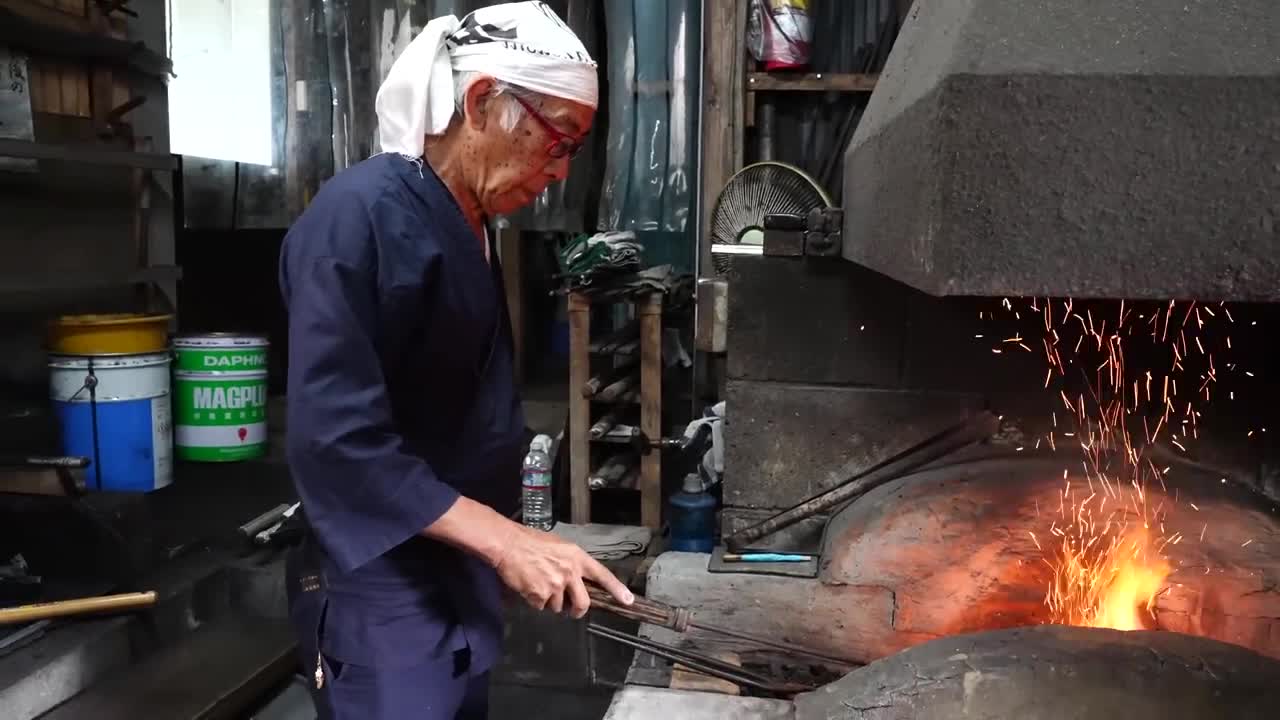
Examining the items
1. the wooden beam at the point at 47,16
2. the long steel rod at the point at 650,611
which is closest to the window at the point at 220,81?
the wooden beam at the point at 47,16

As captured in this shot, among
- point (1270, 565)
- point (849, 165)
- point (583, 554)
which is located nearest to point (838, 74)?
point (849, 165)

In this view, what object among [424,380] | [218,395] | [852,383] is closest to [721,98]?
[852,383]

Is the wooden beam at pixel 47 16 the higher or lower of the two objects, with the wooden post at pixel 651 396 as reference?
higher

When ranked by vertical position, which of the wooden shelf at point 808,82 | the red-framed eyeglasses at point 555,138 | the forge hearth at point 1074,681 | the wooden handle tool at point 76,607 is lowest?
the wooden handle tool at point 76,607

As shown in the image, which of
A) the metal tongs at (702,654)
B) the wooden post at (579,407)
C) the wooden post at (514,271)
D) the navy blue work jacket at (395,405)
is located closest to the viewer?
the navy blue work jacket at (395,405)

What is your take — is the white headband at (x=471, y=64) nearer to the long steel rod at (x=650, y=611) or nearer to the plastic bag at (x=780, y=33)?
the long steel rod at (x=650, y=611)

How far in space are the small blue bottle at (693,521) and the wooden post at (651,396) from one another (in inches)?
13.5

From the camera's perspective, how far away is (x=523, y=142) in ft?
5.48

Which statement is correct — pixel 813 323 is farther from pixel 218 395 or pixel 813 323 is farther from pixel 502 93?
pixel 218 395

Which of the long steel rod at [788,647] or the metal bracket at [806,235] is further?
the metal bracket at [806,235]

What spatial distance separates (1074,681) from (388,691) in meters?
1.38

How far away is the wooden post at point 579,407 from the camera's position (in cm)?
382

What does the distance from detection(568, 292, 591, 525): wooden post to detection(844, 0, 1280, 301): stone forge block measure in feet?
7.97

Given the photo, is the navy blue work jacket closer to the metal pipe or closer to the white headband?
the white headband
